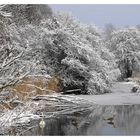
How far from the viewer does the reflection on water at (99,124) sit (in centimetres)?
854

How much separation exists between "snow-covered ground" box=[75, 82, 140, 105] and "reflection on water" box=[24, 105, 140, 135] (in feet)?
3.70

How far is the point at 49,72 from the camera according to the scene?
14039mm

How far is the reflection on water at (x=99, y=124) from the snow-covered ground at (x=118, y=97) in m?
1.13

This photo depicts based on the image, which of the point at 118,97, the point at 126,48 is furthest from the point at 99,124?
the point at 126,48

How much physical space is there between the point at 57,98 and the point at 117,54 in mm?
11011

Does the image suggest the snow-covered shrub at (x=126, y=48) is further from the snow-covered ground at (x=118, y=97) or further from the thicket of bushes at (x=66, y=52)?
A: the thicket of bushes at (x=66, y=52)

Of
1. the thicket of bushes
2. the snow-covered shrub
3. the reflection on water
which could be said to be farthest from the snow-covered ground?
the snow-covered shrub

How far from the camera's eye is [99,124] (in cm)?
953

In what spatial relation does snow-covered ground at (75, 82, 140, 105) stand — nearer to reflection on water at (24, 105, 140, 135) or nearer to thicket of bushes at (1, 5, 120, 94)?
thicket of bushes at (1, 5, 120, 94)

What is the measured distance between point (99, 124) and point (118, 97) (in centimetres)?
487

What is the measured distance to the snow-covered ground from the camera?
13273 millimetres

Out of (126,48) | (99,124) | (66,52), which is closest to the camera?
(99,124)

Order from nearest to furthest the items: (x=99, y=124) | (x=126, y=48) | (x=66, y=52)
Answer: (x=99, y=124) → (x=66, y=52) → (x=126, y=48)

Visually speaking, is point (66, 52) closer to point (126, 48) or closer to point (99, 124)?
point (99, 124)
